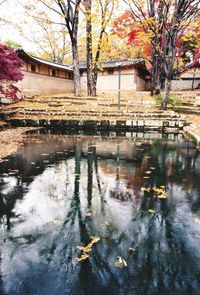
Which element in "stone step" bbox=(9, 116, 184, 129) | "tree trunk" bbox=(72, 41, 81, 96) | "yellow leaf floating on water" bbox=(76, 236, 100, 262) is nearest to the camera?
"yellow leaf floating on water" bbox=(76, 236, 100, 262)

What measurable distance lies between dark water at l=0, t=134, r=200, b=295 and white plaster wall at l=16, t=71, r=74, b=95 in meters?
17.0

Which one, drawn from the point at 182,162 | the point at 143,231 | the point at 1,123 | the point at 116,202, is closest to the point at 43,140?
the point at 1,123

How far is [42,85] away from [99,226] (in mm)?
24006

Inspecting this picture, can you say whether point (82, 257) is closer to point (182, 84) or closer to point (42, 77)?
point (42, 77)

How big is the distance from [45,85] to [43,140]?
56.7 feet

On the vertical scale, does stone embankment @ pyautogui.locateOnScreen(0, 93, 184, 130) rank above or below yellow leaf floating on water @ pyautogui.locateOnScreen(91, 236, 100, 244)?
above

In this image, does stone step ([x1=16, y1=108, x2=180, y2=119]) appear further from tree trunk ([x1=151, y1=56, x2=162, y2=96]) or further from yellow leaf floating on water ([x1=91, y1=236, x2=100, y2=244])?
yellow leaf floating on water ([x1=91, y1=236, x2=100, y2=244])

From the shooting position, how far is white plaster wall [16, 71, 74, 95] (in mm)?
22047

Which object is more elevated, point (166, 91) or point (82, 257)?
point (166, 91)

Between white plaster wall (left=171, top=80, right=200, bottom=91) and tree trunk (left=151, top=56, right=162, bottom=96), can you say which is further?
white plaster wall (left=171, top=80, right=200, bottom=91)

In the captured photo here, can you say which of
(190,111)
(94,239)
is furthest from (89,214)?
(190,111)

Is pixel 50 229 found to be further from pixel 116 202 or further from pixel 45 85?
pixel 45 85

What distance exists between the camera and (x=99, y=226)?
3.39 metres

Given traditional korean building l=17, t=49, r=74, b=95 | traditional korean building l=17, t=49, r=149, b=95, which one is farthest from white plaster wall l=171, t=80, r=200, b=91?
traditional korean building l=17, t=49, r=74, b=95
